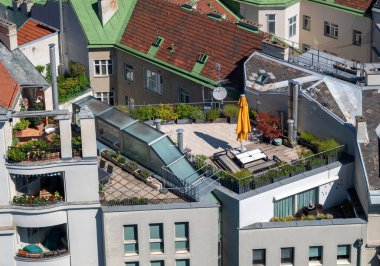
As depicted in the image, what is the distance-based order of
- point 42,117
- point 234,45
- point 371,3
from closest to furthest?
point 42,117, point 234,45, point 371,3

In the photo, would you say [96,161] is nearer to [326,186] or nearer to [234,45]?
[326,186]

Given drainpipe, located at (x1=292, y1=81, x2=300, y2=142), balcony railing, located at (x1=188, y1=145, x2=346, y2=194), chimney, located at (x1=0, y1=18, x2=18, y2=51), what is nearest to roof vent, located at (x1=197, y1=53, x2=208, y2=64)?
drainpipe, located at (x1=292, y1=81, x2=300, y2=142)

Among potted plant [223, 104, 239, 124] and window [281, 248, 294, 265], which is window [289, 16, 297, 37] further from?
window [281, 248, 294, 265]

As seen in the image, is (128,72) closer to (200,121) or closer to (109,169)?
(200,121)

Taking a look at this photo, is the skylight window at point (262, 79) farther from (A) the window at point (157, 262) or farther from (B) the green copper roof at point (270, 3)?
(B) the green copper roof at point (270, 3)

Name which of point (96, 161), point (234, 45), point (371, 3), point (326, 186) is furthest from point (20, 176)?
point (371, 3)

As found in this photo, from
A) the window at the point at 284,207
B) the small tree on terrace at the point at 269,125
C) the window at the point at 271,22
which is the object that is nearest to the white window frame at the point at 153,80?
the window at the point at 271,22

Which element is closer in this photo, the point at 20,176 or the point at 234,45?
the point at 20,176
